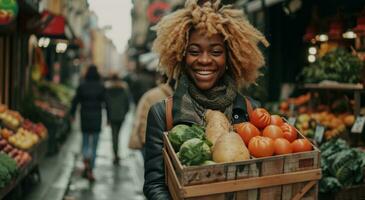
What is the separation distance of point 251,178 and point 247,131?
18.7 inches

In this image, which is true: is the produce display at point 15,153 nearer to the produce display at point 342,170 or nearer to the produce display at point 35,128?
the produce display at point 35,128

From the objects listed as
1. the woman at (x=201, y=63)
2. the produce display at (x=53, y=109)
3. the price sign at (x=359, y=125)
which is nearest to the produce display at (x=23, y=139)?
the produce display at (x=53, y=109)

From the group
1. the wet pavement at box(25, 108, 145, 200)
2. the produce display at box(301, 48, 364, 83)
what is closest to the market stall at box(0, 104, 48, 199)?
the wet pavement at box(25, 108, 145, 200)

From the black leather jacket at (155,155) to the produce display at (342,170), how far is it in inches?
94.7

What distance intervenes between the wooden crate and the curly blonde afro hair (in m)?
0.86

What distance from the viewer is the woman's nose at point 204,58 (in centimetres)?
350

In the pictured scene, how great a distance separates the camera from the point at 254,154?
10.1 feet

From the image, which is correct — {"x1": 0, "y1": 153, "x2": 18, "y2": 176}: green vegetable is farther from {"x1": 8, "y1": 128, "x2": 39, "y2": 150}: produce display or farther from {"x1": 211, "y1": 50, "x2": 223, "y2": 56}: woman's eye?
{"x1": 211, "y1": 50, "x2": 223, "y2": 56}: woman's eye

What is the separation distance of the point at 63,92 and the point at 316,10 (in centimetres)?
1256

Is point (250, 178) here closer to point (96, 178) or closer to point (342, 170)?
point (342, 170)

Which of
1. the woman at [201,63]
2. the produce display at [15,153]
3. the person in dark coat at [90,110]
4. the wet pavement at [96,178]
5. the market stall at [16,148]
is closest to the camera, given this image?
the woman at [201,63]

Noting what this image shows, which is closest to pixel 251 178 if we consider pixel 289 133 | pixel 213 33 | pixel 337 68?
pixel 289 133

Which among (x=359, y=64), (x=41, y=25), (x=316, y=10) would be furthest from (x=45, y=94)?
(x=359, y=64)

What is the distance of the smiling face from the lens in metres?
3.52
